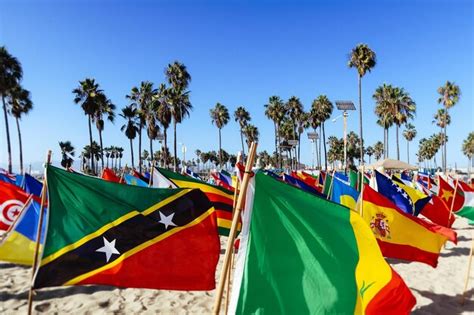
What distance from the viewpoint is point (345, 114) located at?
33469 millimetres

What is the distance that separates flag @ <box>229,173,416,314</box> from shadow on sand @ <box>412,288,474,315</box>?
4.02 metres

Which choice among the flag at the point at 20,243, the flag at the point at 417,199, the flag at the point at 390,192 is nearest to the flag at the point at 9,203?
the flag at the point at 20,243

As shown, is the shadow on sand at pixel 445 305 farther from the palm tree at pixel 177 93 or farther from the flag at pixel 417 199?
the palm tree at pixel 177 93

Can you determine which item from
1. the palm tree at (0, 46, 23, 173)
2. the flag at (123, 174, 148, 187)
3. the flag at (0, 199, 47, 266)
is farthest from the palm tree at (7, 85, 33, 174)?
the flag at (0, 199, 47, 266)

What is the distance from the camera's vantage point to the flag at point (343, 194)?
9.68 metres

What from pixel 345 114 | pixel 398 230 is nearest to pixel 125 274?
pixel 398 230

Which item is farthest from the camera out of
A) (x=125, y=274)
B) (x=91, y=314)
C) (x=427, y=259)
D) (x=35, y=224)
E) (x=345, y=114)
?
(x=345, y=114)

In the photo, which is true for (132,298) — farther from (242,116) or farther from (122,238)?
(242,116)

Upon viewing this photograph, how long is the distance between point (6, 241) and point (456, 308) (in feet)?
28.0

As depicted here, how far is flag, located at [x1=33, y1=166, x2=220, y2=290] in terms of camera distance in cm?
446

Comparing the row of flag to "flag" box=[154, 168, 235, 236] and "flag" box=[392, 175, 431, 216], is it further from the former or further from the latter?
"flag" box=[392, 175, 431, 216]

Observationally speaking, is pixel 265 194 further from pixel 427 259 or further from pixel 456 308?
pixel 456 308

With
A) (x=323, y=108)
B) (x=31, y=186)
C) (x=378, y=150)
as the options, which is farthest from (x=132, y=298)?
(x=378, y=150)

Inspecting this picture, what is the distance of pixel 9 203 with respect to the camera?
355 inches
